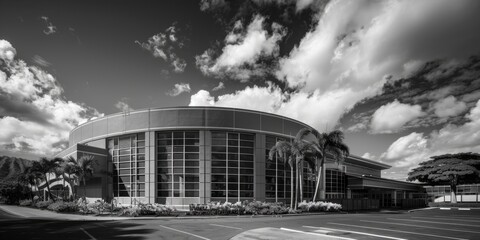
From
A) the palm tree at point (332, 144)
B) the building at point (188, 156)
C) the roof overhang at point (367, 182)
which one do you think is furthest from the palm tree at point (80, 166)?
the roof overhang at point (367, 182)

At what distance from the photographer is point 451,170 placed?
5531 cm

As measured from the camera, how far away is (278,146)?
34.7 meters

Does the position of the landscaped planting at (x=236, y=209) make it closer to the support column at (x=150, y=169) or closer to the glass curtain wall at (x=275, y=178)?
the glass curtain wall at (x=275, y=178)

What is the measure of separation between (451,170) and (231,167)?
42500 mm

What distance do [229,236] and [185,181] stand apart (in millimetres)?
22050

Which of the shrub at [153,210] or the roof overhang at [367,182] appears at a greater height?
the shrub at [153,210]

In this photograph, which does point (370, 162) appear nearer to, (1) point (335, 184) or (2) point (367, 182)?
(2) point (367, 182)

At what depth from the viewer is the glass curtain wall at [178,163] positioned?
36.3 metres

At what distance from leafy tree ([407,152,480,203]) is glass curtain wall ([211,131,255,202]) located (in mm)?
38968

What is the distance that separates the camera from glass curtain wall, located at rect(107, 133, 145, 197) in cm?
3806

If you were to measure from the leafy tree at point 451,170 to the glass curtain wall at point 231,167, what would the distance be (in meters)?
39.0

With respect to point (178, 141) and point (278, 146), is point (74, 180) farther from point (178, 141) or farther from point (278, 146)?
point (278, 146)

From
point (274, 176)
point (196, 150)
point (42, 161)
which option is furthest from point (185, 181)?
point (42, 161)

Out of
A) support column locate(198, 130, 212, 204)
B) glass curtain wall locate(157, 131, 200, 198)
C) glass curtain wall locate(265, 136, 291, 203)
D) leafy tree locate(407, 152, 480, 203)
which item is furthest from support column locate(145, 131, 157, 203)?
leafy tree locate(407, 152, 480, 203)
